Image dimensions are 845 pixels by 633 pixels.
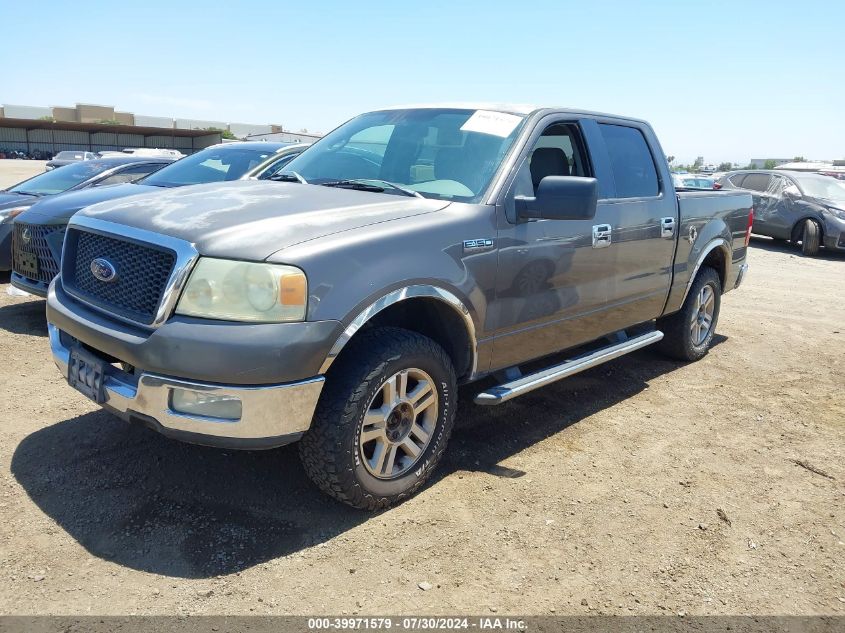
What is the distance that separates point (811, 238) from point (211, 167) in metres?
11.7

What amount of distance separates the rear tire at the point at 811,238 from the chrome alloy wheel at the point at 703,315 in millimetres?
8897

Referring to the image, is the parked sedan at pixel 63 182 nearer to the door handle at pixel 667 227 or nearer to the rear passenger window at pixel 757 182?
the door handle at pixel 667 227

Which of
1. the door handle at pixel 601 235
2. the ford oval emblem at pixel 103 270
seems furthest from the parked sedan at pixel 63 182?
the door handle at pixel 601 235

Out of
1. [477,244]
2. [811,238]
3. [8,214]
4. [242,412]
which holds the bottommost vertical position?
[242,412]

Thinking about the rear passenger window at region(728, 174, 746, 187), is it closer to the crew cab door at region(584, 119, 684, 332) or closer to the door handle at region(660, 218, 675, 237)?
the crew cab door at region(584, 119, 684, 332)

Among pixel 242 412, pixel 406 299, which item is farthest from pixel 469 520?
pixel 242 412

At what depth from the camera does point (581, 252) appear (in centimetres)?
408

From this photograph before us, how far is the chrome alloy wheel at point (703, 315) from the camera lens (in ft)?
19.2

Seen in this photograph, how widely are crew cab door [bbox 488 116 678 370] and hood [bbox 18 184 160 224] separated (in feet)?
11.2

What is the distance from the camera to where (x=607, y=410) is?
4746mm

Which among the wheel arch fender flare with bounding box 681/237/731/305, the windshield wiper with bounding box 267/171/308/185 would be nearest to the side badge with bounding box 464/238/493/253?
the windshield wiper with bounding box 267/171/308/185

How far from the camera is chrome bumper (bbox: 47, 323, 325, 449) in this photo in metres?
2.67

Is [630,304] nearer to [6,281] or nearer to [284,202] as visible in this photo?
[284,202]

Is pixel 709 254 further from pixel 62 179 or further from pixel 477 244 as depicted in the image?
pixel 62 179
